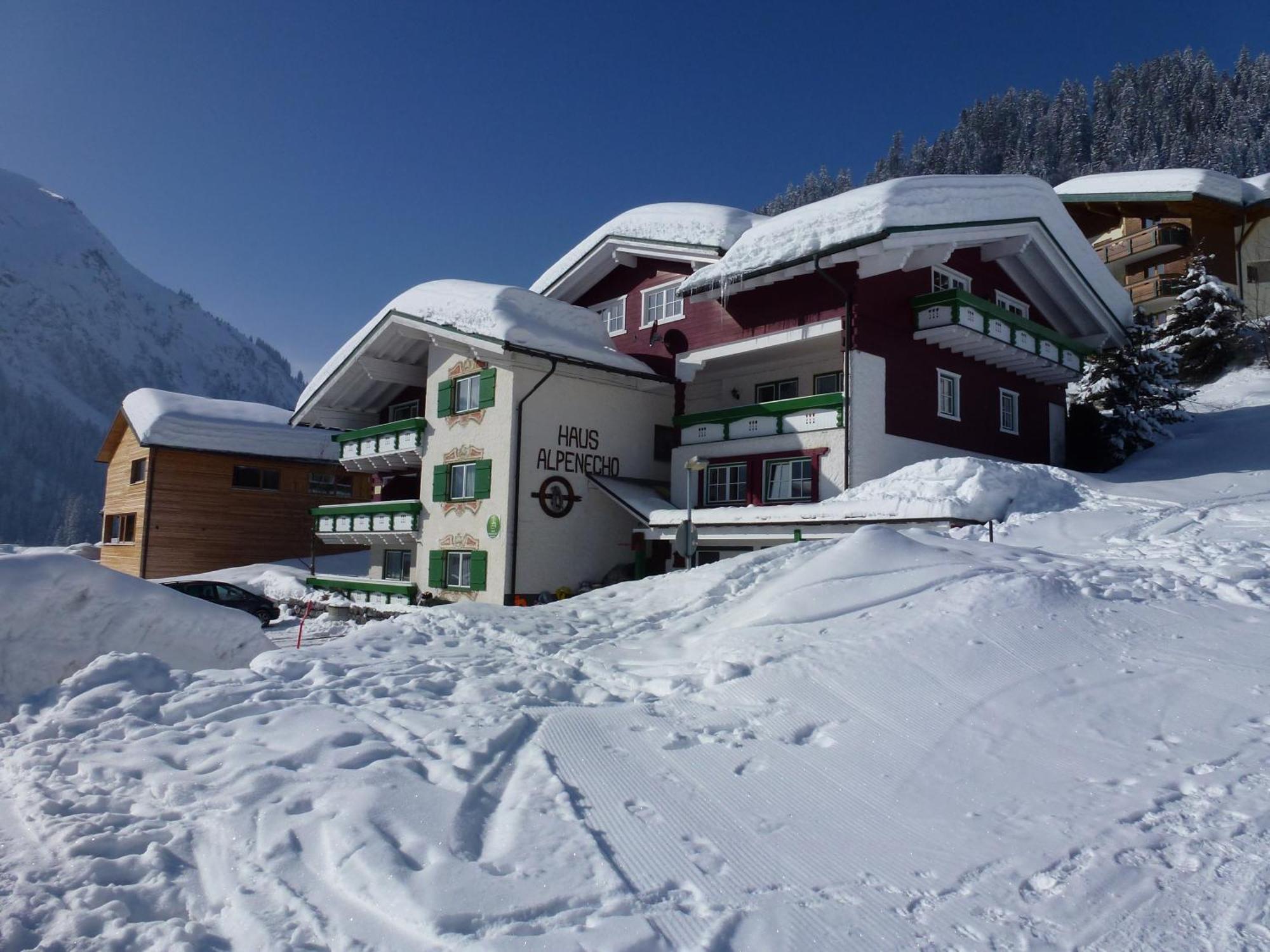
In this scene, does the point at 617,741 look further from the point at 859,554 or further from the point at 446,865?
the point at 859,554

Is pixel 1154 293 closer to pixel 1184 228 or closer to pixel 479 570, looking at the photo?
pixel 1184 228

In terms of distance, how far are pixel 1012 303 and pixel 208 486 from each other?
29.6 metres

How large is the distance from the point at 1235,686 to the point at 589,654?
21.5 ft

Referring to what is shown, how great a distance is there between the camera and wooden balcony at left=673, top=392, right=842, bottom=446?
19781 mm

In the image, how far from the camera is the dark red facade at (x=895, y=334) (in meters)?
20.6

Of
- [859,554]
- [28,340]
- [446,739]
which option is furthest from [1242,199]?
[28,340]

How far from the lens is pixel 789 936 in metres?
4.12

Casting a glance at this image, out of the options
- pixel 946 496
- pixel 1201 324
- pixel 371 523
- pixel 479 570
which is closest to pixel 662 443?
pixel 479 570

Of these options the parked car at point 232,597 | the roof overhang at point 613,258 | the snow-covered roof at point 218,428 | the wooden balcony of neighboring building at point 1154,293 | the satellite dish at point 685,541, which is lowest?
the parked car at point 232,597

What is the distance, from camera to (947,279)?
75.0ft

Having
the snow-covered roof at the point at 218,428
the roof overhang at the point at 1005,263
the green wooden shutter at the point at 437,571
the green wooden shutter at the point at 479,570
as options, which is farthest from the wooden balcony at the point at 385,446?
the roof overhang at the point at 1005,263

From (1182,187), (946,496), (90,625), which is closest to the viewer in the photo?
(90,625)

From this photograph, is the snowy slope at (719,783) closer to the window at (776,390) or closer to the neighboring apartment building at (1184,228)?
the window at (776,390)

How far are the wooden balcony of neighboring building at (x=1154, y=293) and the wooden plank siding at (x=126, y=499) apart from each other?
4446 centimetres
